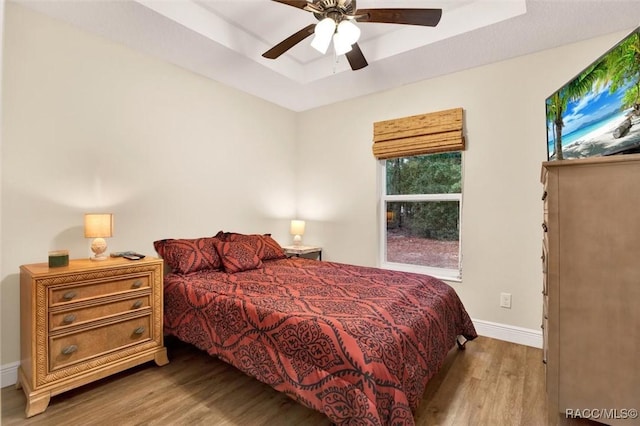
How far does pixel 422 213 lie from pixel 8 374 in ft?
11.9

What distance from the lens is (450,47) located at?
8.84 feet

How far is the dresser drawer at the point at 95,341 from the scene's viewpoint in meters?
1.92

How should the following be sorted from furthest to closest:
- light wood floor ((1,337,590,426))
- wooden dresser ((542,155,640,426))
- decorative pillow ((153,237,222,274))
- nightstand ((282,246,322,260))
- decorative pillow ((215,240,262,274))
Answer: nightstand ((282,246,322,260)), decorative pillow ((215,240,262,274)), decorative pillow ((153,237,222,274)), light wood floor ((1,337,590,426)), wooden dresser ((542,155,640,426))

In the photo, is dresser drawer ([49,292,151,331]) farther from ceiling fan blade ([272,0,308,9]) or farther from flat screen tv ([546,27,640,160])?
flat screen tv ([546,27,640,160])

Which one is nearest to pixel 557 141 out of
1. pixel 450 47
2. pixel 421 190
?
pixel 450 47

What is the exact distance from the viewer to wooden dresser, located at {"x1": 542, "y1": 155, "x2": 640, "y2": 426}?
4.66 ft

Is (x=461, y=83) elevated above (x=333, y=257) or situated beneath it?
elevated above

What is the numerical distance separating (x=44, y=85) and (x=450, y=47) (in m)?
3.13

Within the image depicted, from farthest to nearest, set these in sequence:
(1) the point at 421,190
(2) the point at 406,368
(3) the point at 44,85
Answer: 1. (1) the point at 421,190
2. (3) the point at 44,85
3. (2) the point at 406,368

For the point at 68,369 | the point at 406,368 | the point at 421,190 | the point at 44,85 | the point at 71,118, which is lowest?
the point at 68,369

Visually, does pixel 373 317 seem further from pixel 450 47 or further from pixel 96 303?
pixel 450 47

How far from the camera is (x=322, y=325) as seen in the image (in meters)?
1.58

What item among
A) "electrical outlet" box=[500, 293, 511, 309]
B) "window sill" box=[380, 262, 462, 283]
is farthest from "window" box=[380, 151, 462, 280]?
"electrical outlet" box=[500, 293, 511, 309]

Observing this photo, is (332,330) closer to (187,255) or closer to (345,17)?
(187,255)
